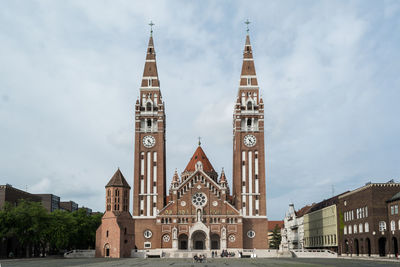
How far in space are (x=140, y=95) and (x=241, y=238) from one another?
35.6 meters

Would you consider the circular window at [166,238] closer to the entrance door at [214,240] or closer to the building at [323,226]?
the entrance door at [214,240]

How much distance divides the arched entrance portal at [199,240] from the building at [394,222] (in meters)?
34.4

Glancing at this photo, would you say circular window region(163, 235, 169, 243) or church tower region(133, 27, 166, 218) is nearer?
circular window region(163, 235, 169, 243)

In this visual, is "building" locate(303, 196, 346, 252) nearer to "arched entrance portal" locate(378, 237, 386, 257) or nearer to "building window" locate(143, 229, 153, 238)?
"arched entrance portal" locate(378, 237, 386, 257)

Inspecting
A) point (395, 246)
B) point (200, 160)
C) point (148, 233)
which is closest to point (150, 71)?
point (200, 160)

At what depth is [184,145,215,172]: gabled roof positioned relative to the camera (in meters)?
113

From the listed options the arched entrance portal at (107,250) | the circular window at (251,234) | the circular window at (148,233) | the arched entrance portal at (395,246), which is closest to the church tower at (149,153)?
the circular window at (148,233)

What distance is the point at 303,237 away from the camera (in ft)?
434

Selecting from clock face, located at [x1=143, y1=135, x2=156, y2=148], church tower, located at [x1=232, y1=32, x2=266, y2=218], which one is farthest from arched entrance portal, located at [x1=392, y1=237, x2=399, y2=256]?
clock face, located at [x1=143, y1=135, x2=156, y2=148]

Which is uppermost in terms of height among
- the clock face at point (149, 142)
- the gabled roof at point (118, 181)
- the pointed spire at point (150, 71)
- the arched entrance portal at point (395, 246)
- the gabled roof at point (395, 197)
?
the pointed spire at point (150, 71)

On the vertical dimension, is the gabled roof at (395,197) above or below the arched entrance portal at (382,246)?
above

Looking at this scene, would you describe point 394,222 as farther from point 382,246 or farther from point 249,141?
point 249,141

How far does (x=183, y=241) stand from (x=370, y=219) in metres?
35.3

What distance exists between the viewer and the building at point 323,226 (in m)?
100
